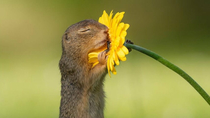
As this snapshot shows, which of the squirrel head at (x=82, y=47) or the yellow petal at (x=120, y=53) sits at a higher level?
the squirrel head at (x=82, y=47)

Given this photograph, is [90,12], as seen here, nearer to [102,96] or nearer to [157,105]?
[157,105]

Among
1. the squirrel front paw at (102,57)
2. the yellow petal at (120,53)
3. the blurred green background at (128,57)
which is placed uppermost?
the blurred green background at (128,57)

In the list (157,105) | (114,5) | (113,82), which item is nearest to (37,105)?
(113,82)

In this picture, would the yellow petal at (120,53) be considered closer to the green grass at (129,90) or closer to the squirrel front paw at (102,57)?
the squirrel front paw at (102,57)

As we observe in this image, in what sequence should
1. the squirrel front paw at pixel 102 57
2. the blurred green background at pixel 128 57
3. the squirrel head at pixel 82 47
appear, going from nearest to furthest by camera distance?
1. the squirrel front paw at pixel 102 57
2. the squirrel head at pixel 82 47
3. the blurred green background at pixel 128 57

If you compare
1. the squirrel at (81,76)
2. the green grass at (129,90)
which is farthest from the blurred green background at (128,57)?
the squirrel at (81,76)

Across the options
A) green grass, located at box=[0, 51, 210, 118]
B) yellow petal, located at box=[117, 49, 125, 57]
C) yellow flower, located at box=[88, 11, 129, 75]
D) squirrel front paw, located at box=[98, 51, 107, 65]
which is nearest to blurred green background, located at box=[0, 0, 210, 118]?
green grass, located at box=[0, 51, 210, 118]

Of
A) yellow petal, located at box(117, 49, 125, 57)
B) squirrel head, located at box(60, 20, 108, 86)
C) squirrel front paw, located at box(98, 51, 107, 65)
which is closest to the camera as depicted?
yellow petal, located at box(117, 49, 125, 57)

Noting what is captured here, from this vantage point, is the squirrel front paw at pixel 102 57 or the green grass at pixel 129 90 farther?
the green grass at pixel 129 90

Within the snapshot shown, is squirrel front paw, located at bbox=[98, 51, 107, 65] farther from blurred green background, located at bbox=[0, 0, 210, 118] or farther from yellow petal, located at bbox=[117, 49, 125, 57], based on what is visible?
blurred green background, located at bbox=[0, 0, 210, 118]
